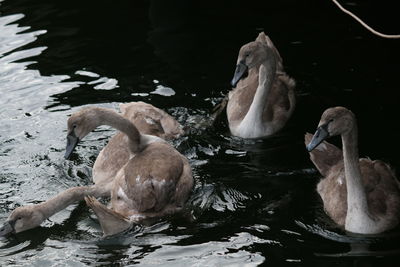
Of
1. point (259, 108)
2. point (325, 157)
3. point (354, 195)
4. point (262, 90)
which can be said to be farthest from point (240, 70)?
point (354, 195)

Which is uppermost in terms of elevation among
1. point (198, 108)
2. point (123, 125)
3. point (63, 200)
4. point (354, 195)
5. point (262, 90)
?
point (123, 125)

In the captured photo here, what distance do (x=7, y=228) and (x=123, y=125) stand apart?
178cm

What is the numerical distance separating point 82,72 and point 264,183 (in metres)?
4.19

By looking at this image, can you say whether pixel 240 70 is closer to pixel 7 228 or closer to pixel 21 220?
pixel 21 220

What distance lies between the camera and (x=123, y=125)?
9.70 meters

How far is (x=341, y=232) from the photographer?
8664 mm

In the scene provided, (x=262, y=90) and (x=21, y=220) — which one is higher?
(x=262, y=90)

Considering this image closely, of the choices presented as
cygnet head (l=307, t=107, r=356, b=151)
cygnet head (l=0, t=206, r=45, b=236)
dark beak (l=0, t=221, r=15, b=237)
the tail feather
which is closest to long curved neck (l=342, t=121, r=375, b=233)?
cygnet head (l=307, t=107, r=356, b=151)

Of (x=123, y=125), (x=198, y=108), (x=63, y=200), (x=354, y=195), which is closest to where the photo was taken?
(x=354, y=195)

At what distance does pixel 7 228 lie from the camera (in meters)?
8.98

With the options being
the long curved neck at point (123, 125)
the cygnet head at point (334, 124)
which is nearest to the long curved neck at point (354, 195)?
the cygnet head at point (334, 124)

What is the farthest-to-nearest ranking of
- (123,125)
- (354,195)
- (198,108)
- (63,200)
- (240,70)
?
(198,108) < (240,70) < (123,125) < (63,200) < (354,195)

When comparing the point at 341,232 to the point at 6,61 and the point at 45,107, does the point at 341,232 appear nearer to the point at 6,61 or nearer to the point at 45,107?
the point at 45,107

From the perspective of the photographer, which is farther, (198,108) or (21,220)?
(198,108)
